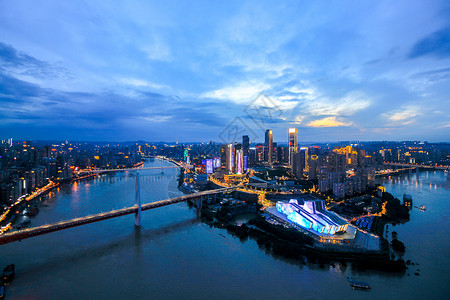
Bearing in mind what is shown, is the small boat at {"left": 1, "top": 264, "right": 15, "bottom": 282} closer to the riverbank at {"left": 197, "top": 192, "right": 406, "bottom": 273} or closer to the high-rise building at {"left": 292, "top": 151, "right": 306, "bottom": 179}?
the riverbank at {"left": 197, "top": 192, "right": 406, "bottom": 273}

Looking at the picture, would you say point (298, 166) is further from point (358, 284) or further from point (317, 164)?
point (358, 284)

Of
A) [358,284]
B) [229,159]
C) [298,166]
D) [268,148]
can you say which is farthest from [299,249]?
[268,148]

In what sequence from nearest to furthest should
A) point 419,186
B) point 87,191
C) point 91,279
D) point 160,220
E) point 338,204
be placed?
point 91,279
point 160,220
point 338,204
point 87,191
point 419,186

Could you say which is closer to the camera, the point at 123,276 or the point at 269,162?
the point at 123,276

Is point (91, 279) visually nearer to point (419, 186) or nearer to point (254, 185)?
point (254, 185)

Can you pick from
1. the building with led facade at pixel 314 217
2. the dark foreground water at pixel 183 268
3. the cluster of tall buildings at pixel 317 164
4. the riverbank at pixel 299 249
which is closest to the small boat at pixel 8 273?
the dark foreground water at pixel 183 268

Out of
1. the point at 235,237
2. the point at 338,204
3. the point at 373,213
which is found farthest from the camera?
the point at 338,204

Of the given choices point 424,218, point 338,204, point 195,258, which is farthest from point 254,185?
point 195,258

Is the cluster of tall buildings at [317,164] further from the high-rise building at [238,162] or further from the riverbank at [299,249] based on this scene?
the riverbank at [299,249]
